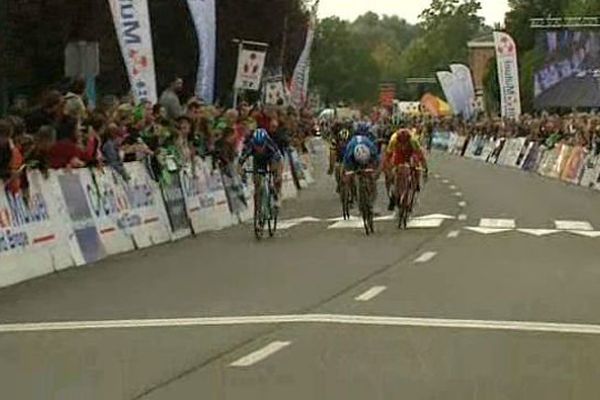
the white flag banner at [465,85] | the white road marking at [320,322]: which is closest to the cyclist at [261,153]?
the white road marking at [320,322]

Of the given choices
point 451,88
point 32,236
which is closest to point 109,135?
point 32,236

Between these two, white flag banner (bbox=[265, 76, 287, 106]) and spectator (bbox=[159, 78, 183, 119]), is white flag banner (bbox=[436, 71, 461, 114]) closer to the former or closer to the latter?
white flag banner (bbox=[265, 76, 287, 106])

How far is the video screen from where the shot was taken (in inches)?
2896

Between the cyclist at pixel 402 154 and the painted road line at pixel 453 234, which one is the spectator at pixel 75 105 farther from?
the cyclist at pixel 402 154

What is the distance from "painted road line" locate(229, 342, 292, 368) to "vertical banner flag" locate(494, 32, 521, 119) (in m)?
59.6

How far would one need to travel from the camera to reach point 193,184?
1032 inches

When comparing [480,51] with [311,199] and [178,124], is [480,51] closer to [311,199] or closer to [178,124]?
[311,199]

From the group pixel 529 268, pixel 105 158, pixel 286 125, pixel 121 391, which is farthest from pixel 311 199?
pixel 121 391

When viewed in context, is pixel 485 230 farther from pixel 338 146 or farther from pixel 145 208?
pixel 338 146

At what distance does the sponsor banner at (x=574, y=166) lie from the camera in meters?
48.0

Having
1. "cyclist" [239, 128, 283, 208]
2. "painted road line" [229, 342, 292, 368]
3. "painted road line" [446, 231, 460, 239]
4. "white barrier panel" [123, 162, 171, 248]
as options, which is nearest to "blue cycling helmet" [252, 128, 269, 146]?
"cyclist" [239, 128, 283, 208]

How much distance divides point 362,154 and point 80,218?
23.3 feet

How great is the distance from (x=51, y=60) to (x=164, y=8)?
10.9 meters

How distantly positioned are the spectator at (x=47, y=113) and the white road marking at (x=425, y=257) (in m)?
4.94
